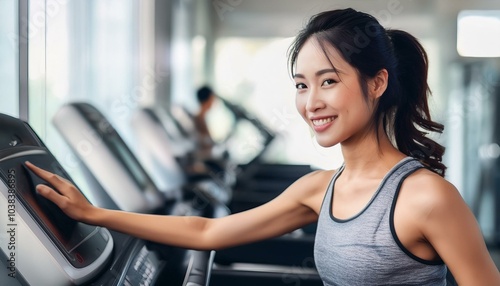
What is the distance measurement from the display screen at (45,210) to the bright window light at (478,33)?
489 cm

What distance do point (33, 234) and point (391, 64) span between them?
676mm

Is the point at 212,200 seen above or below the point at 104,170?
below

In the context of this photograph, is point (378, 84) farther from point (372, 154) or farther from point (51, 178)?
point (51, 178)

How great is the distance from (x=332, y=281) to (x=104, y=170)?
107 centimetres

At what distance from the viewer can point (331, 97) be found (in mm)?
1151

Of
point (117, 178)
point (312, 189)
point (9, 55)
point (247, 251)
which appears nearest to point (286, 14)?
point (247, 251)

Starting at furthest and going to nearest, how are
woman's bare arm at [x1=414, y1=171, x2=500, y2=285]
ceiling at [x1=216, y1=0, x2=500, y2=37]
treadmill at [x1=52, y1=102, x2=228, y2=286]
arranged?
1. ceiling at [x1=216, y1=0, x2=500, y2=37]
2. treadmill at [x1=52, y1=102, x2=228, y2=286]
3. woman's bare arm at [x1=414, y1=171, x2=500, y2=285]

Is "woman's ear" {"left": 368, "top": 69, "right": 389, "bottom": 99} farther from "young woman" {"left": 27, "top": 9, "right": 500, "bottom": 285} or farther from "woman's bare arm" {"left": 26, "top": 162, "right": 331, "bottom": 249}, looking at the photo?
"woman's bare arm" {"left": 26, "top": 162, "right": 331, "bottom": 249}

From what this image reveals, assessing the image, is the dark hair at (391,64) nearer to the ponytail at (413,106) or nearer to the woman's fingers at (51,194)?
the ponytail at (413,106)

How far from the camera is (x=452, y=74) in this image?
5.78 m

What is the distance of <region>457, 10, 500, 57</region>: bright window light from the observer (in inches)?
220

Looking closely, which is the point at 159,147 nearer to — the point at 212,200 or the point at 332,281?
the point at 212,200

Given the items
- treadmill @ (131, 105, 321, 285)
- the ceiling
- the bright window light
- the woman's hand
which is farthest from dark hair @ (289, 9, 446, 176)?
the ceiling

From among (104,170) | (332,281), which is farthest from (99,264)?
(104,170)
